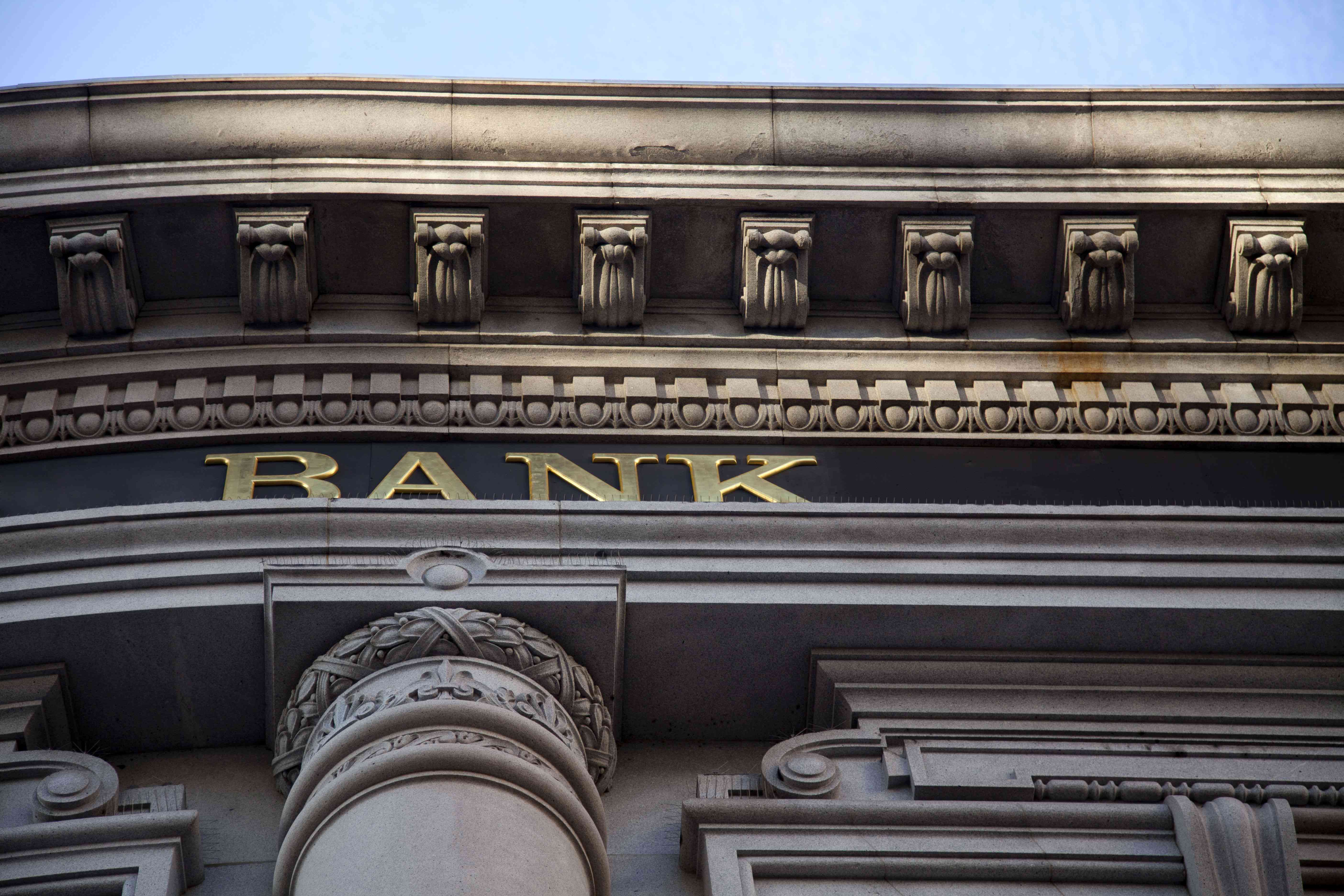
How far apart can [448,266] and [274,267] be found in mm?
1111

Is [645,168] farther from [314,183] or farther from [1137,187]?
[1137,187]

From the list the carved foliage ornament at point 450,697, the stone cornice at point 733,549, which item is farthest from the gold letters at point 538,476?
the carved foliage ornament at point 450,697

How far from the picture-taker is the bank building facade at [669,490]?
7207 mm

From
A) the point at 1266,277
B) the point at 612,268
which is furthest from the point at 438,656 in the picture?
the point at 1266,277

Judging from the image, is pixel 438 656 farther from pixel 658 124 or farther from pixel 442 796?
pixel 658 124

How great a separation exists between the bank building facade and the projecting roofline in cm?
3

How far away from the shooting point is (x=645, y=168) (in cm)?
1032

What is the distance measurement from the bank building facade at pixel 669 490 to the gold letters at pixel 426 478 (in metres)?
0.03

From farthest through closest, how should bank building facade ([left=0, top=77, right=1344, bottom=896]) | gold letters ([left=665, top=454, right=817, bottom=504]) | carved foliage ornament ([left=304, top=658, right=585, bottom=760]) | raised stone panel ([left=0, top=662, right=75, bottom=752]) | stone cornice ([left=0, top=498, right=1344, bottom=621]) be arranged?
1. gold letters ([left=665, top=454, right=817, bottom=504])
2. stone cornice ([left=0, top=498, right=1344, bottom=621])
3. raised stone panel ([left=0, top=662, right=75, bottom=752])
4. bank building facade ([left=0, top=77, right=1344, bottom=896])
5. carved foliage ornament ([left=304, top=658, right=585, bottom=760])

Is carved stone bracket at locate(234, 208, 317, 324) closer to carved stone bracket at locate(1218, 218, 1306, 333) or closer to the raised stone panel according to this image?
the raised stone panel

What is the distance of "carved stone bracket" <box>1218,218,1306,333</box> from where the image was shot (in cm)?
1036

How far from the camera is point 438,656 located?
7.50m

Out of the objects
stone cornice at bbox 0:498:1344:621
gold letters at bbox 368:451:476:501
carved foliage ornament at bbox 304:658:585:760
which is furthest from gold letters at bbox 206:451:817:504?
carved foliage ornament at bbox 304:658:585:760

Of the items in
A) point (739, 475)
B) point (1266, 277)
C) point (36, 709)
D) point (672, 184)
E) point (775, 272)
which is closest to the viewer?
point (36, 709)
